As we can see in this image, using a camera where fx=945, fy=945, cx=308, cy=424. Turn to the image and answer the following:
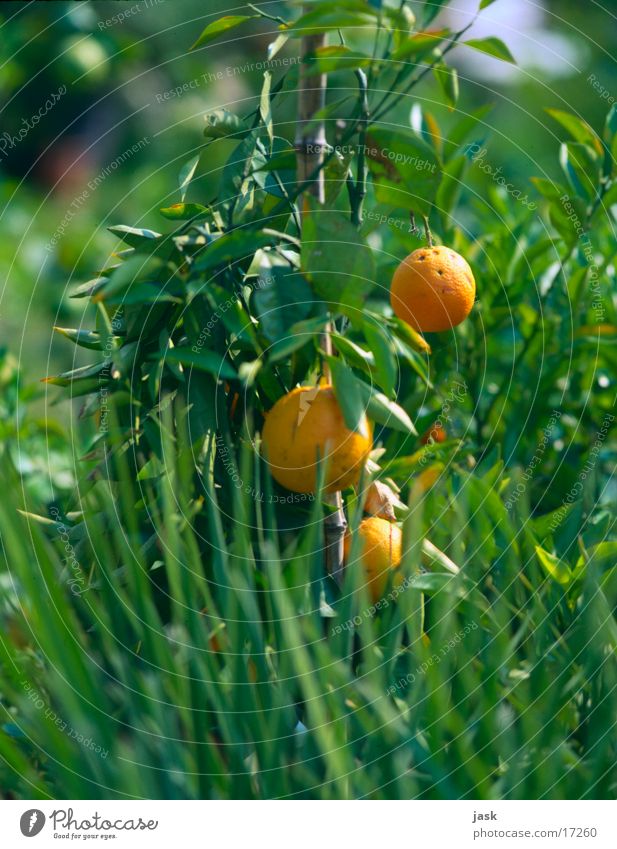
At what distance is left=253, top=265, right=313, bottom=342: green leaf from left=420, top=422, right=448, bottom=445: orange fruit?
23 centimetres

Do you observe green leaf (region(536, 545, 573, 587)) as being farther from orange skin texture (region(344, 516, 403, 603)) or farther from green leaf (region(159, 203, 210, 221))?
green leaf (region(159, 203, 210, 221))

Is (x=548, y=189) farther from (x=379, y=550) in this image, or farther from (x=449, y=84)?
(x=379, y=550)

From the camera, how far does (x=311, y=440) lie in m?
0.53

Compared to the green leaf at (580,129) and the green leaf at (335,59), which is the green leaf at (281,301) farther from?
the green leaf at (580,129)

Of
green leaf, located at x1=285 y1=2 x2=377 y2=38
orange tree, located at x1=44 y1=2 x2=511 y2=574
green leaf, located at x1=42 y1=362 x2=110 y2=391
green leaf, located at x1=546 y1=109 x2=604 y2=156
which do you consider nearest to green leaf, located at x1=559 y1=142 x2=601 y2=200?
green leaf, located at x1=546 y1=109 x2=604 y2=156
